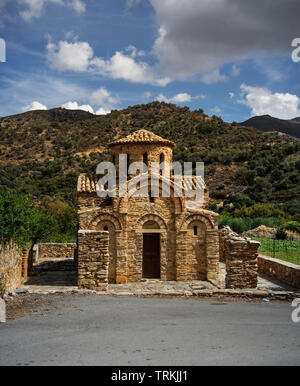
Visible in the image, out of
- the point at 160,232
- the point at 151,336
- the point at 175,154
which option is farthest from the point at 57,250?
the point at 175,154

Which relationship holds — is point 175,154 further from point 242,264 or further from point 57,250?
point 242,264

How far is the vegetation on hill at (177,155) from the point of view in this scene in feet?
136

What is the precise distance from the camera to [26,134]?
5931 centimetres

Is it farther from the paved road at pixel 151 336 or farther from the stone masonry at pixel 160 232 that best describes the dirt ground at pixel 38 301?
the stone masonry at pixel 160 232

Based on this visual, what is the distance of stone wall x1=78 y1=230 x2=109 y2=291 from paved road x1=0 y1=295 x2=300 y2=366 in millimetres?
2526

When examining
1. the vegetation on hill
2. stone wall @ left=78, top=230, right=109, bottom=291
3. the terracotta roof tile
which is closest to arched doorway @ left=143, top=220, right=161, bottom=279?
the terracotta roof tile

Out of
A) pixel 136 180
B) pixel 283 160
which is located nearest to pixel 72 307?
pixel 136 180

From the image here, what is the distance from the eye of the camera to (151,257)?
693 inches

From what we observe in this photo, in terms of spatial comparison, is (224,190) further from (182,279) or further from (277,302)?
(277,302)

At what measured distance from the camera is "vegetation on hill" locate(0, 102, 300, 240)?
4131 cm

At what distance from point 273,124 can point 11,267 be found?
240 feet
